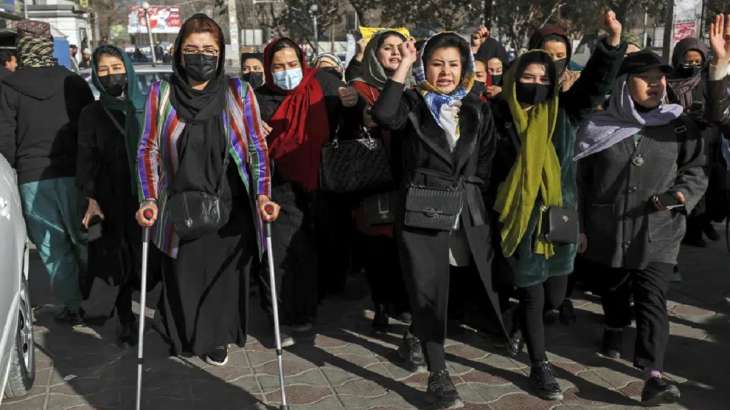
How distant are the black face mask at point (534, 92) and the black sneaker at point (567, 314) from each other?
6.25ft

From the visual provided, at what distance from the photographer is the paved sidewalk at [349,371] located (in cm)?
412

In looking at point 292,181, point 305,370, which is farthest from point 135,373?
point 292,181

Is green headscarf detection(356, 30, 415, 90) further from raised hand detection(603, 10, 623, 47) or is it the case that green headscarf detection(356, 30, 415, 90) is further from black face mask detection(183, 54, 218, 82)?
raised hand detection(603, 10, 623, 47)

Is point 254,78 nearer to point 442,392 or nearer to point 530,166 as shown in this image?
point 530,166

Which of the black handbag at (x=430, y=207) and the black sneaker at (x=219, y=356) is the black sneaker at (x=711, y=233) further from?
the black sneaker at (x=219, y=356)

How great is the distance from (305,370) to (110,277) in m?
1.50

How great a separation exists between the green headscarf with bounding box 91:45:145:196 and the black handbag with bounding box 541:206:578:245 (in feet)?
8.26

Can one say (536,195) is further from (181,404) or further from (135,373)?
(135,373)

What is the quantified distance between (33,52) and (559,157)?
347cm

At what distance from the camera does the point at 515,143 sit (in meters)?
4.02

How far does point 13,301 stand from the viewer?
11.9ft

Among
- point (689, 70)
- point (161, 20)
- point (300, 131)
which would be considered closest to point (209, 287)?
point (300, 131)

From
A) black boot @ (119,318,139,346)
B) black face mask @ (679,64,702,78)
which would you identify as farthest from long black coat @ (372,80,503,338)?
black face mask @ (679,64,702,78)

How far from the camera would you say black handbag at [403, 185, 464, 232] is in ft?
12.7
